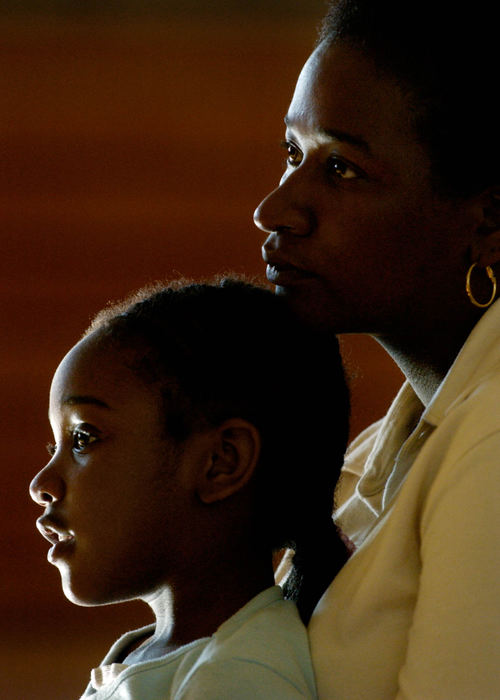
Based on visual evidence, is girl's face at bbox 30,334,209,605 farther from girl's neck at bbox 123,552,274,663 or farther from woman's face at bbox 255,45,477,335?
woman's face at bbox 255,45,477,335

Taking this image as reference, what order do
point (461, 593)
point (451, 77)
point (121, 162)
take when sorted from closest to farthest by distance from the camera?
point (461, 593)
point (451, 77)
point (121, 162)

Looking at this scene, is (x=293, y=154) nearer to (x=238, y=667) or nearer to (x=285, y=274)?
(x=285, y=274)

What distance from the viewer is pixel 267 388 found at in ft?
3.76

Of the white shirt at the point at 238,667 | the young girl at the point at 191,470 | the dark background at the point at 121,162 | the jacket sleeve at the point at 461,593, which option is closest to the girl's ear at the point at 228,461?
the young girl at the point at 191,470

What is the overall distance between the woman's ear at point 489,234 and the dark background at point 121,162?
2.31 m

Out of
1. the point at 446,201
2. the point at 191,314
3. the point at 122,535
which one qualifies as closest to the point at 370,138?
the point at 446,201

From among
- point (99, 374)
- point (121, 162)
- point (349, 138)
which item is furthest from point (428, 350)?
point (121, 162)

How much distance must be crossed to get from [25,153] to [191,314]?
8.01 ft

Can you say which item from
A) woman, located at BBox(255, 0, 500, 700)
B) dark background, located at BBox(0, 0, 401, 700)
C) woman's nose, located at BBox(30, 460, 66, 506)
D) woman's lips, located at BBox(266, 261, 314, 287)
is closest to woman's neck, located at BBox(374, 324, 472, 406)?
woman, located at BBox(255, 0, 500, 700)

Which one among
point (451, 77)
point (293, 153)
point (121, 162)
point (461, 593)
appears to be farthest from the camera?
point (121, 162)

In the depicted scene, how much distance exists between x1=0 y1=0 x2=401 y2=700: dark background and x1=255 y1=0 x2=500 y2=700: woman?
231 cm

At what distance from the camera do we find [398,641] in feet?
3.26

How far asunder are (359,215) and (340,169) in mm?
53

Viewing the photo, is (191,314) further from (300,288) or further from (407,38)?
(407,38)
